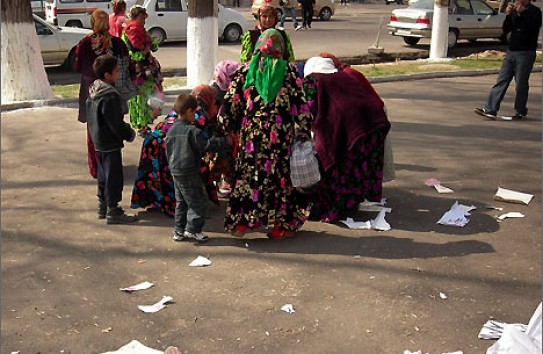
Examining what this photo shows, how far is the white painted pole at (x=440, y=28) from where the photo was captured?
53.3ft

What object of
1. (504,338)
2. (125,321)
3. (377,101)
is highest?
(377,101)

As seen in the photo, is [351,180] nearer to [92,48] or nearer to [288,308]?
[288,308]

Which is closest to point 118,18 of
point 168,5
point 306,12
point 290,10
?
point 168,5

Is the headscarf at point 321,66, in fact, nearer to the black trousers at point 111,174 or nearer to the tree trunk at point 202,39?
the black trousers at point 111,174

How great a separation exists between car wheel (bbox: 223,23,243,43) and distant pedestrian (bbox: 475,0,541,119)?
11.9m

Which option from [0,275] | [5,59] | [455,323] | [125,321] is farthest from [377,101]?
[5,59]

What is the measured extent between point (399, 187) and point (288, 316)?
3.12m

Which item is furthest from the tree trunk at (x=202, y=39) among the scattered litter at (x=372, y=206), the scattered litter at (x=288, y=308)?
the scattered litter at (x=288, y=308)

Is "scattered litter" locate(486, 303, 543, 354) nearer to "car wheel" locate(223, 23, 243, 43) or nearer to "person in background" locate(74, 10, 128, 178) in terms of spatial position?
"person in background" locate(74, 10, 128, 178)

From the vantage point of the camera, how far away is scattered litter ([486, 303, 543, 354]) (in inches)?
123

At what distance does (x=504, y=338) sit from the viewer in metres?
3.56

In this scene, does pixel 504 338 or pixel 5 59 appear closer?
pixel 504 338

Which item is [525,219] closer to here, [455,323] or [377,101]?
[377,101]

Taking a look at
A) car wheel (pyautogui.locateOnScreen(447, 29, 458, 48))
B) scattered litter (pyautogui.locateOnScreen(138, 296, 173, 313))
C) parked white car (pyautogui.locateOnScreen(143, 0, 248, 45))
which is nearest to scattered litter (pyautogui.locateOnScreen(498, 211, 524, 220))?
→ scattered litter (pyautogui.locateOnScreen(138, 296, 173, 313))
